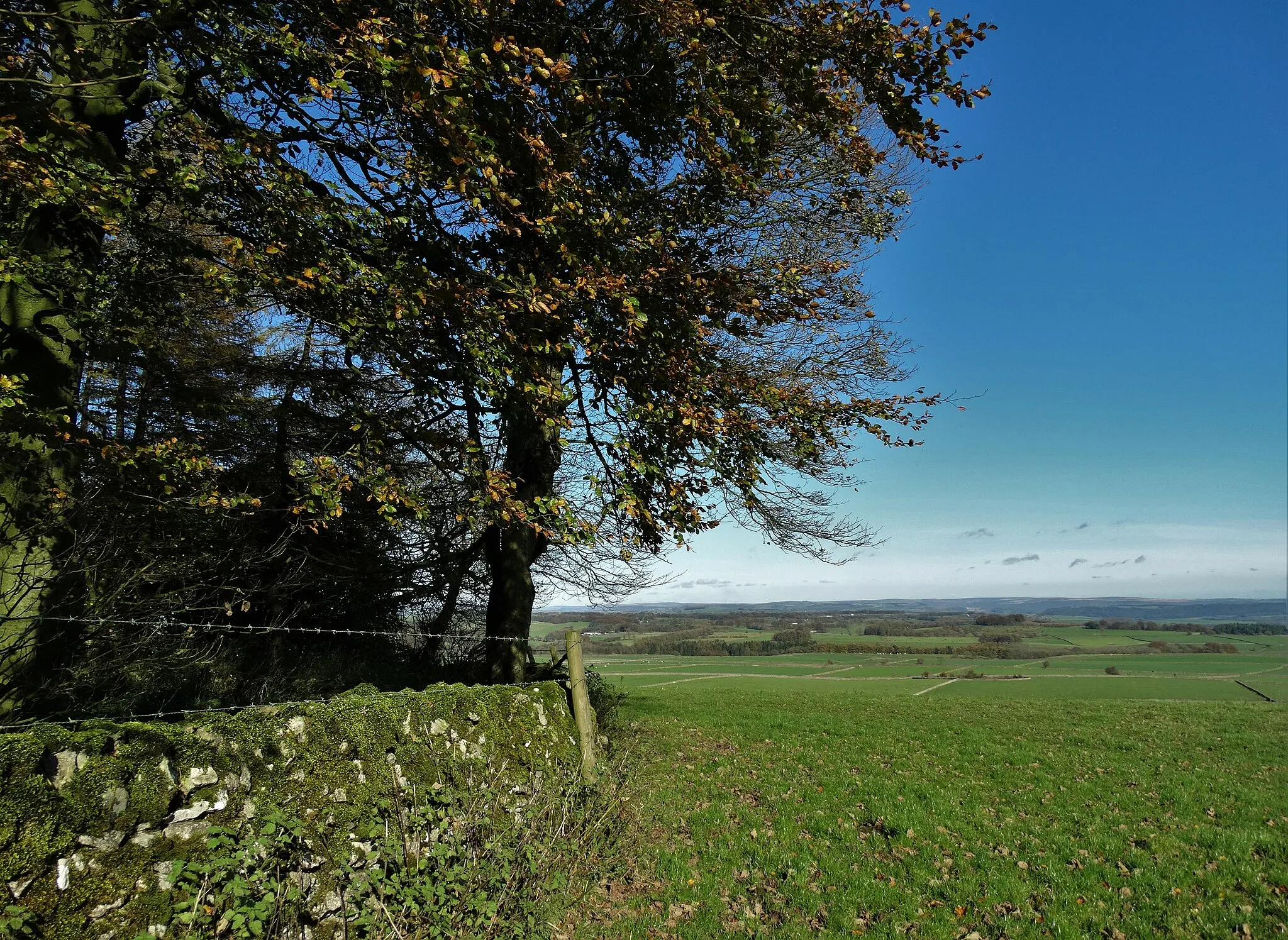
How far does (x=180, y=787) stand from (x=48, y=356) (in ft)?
15.4

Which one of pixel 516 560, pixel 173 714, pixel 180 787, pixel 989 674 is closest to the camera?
pixel 173 714

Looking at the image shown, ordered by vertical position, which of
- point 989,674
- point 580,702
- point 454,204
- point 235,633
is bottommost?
point 989,674

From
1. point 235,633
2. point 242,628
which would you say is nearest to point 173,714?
point 242,628

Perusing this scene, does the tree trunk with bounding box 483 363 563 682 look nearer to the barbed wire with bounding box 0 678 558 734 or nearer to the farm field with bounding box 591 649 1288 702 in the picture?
the barbed wire with bounding box 0 678 558 734

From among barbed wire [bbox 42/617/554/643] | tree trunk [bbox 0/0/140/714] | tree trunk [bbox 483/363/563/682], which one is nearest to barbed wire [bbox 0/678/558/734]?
barbed wire [bbox 42/617/554/643]

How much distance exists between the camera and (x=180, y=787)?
12.1ft

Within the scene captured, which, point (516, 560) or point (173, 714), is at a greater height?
point (516, 560)

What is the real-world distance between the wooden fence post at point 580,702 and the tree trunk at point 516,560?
10.3ft

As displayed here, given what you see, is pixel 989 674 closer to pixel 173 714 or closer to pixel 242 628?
pixel 242 628

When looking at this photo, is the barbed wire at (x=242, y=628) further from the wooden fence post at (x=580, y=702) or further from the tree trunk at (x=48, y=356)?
the wooden fence post at (x=580, y=702)

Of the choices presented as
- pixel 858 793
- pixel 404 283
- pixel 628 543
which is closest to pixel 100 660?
pixel 404 283

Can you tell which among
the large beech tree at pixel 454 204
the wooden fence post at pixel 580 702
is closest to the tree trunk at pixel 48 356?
the large beech tree at pixel 454 204

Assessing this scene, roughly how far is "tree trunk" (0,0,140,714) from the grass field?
18.3 ft

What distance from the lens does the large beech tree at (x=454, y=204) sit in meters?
5.63
